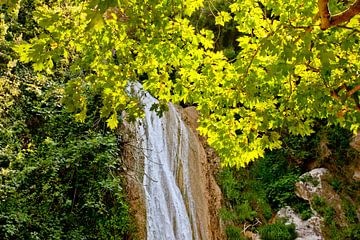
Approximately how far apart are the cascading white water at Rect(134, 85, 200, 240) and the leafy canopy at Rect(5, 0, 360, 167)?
1.65 metres

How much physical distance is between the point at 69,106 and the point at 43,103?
11.1ft

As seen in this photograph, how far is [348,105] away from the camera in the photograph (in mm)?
4789

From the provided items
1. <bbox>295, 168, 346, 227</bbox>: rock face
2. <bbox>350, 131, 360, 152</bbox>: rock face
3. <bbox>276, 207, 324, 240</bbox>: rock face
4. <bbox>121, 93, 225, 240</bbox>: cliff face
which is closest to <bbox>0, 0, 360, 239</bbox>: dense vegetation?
<bbox>121, 93, 225, 240</bbox>: cliff face

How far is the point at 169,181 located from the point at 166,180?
0.15m

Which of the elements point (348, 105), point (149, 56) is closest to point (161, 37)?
point (149, 56)

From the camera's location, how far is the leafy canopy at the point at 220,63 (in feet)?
12.0

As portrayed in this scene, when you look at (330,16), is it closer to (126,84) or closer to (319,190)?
(126,84)

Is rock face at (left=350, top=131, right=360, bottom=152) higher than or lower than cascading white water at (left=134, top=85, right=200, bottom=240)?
higher

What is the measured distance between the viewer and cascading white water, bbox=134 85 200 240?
6797 mm

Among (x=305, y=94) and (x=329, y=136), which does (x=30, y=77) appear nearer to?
(x=305, y=94)

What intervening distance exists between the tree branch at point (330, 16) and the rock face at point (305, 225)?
7713 millimetres

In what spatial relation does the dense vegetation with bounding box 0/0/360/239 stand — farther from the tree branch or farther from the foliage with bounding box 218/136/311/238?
the foliage with bounding box 218/136/311/238

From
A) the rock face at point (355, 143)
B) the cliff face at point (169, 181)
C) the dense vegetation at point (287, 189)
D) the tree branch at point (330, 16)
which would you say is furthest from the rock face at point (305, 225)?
the tree branch at point (330, 16)

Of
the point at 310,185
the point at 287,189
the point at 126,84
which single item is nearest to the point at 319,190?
the point at 310,185
